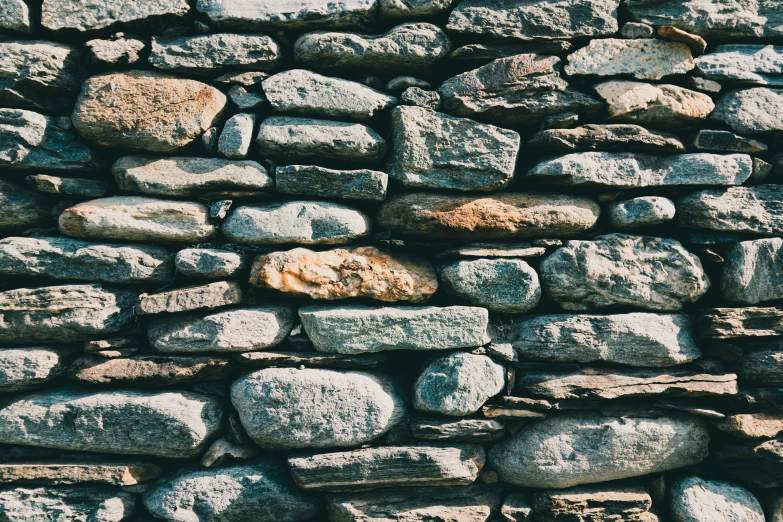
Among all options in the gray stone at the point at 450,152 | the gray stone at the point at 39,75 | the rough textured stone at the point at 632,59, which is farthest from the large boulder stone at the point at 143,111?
the rough textured stone at the point at 632,59

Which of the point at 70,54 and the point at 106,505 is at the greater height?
the point at 70,54

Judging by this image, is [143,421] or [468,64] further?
[468,64]

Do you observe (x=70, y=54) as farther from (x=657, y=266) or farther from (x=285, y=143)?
(x=657, y=266)

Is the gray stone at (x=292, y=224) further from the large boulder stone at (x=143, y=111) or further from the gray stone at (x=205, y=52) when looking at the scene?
the gray stone at (x=205, y=52)

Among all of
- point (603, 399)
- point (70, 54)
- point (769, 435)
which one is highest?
point (70, 54)

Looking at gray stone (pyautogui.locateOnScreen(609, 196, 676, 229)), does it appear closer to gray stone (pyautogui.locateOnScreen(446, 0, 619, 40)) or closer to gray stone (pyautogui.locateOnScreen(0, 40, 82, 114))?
gray stone (pyautogui.locateOnScreen(446, 0, 619, 40))

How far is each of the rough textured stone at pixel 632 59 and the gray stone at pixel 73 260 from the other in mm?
2464

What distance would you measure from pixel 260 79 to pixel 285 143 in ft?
1.30

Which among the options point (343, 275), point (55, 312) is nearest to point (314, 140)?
point (343, 275)

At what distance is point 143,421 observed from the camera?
274 centimetres

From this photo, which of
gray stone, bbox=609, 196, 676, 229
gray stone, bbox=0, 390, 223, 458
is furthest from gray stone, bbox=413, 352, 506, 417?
gray stone, bbox=0, 390, 223, 458

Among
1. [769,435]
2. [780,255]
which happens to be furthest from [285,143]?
[769,435]

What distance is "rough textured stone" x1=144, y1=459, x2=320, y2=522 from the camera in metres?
2.73

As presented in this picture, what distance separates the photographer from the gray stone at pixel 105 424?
2738 mm
